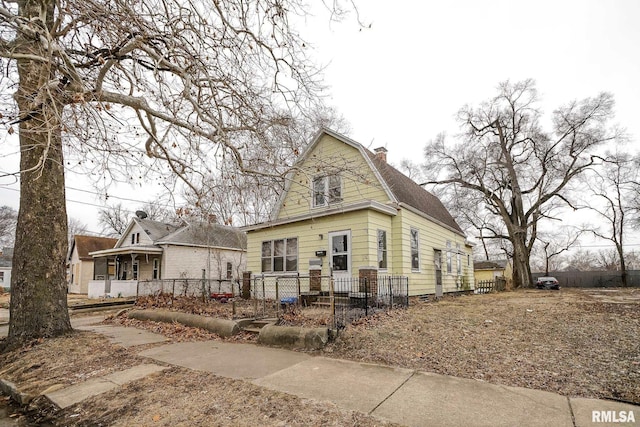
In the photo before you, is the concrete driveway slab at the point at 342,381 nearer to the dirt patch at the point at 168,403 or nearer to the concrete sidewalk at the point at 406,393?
the concrete sidewalk at the point at 406,393

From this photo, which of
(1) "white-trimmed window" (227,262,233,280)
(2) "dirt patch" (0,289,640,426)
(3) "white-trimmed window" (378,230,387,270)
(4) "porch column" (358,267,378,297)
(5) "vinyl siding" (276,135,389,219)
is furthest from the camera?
(1) "white-trimmed window" (227,262,233,280)

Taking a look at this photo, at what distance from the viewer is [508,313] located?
901cm

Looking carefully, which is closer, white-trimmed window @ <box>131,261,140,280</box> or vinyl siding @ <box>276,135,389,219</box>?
vinyl siding @ <box>276,135,389,219</box>

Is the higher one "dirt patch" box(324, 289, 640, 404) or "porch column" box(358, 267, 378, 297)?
"porch column" box(358, 267, 378, 297)

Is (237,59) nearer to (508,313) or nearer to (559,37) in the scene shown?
(508,313)

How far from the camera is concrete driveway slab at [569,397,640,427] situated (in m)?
3.02

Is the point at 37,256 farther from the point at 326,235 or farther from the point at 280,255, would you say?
the point at 280,255

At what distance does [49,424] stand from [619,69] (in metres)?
19.6

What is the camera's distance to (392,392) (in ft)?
12.5

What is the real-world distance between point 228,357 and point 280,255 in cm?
823

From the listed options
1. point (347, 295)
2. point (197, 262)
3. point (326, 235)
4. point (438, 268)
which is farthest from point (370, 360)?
point (197, 262)

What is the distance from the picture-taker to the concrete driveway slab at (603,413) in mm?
3016

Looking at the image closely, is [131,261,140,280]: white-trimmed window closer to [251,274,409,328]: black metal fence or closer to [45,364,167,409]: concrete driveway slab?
[251,274,409,328]: black metal fence

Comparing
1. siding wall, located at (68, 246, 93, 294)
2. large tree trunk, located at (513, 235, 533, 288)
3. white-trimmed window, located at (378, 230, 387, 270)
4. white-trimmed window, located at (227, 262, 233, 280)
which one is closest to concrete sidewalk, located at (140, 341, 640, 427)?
white-trimmed window, located at (378, 230, 387, 270)
